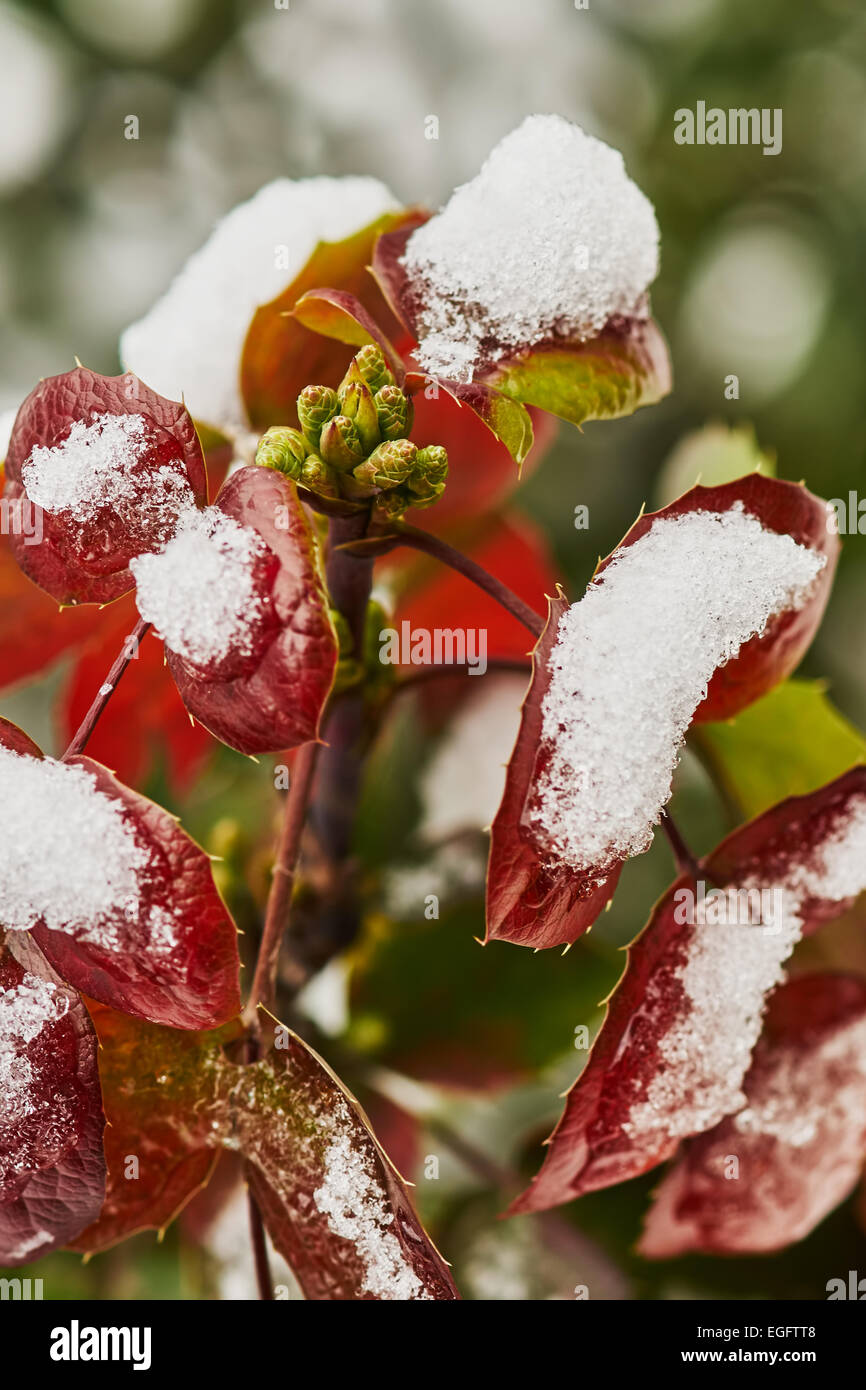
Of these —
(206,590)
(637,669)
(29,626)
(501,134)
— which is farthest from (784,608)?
(501,134)

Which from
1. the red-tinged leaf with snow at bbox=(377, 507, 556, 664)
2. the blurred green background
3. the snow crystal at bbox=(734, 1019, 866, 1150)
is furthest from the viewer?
the blurred green background

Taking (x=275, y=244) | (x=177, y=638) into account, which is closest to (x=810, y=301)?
(x=275, y=244)

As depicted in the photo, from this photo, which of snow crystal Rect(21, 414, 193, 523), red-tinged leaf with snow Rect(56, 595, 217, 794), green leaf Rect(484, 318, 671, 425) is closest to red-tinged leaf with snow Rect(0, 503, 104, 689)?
red-tinged leaf with snow Rect(56, 595, 217, 794)

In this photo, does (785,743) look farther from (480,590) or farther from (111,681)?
(111,681)

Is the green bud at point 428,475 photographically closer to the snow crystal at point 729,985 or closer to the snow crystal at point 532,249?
the snow crystal at point 532,249

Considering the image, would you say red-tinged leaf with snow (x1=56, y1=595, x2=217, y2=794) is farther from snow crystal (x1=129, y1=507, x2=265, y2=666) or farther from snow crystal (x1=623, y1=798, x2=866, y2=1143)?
snow crystal (x1=623, y1=798, x2=866, y2=1143)

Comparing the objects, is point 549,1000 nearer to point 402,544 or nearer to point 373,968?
point 373,968
